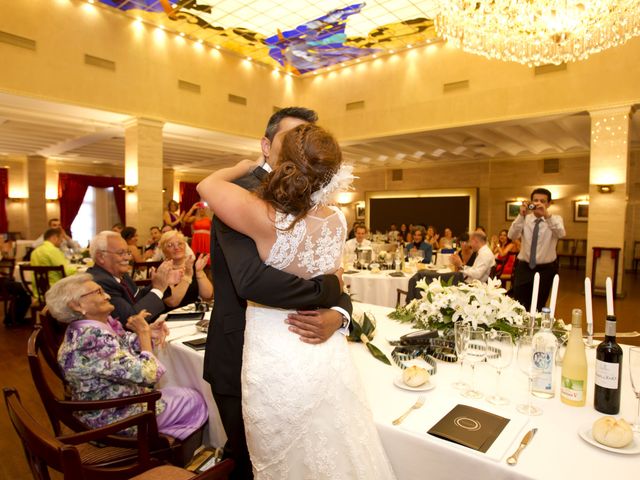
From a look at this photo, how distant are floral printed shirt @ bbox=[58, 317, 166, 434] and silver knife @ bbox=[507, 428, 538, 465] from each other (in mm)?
1458

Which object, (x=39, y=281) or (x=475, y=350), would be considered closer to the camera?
(x=475, y=350)

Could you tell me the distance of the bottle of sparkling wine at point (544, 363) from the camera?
1481mm

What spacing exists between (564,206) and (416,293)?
519 inches

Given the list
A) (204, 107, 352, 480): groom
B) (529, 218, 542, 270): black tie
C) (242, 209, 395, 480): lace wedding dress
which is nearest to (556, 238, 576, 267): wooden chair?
(529, 218, 542, 270): black tie

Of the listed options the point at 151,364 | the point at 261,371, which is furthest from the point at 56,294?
the point at 261,371

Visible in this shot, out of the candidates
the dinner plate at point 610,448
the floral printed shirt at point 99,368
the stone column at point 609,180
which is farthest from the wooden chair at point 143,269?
the stone column at point 609,180

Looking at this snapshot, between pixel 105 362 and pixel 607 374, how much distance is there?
1872 millimetres

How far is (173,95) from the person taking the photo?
966 cm

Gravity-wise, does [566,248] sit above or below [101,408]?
below

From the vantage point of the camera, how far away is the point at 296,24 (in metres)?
8.80

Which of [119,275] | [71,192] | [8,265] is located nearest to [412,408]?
[119,275]

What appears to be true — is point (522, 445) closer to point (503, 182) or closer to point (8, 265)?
point (8, 265)

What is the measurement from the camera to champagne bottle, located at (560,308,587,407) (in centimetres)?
142

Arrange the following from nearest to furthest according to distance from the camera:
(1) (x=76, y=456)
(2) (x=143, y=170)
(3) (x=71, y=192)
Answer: (1) (x=76, y=456) < (2) (x=143, y=170) < (3) (x=71, y=192)
